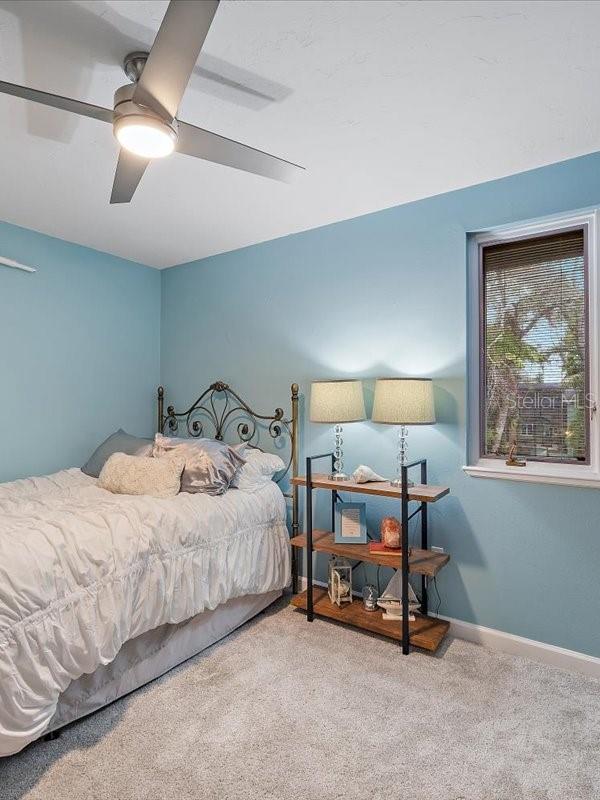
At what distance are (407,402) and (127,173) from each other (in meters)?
1.64

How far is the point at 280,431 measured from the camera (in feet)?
10.7

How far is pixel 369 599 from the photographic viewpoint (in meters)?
2.62

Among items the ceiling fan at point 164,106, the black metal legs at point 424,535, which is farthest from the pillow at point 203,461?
the ceiling fan at point 164,106

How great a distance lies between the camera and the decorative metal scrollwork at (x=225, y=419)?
325 cm

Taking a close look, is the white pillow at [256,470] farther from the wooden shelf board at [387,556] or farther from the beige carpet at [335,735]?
the beige carpet at [335,735]

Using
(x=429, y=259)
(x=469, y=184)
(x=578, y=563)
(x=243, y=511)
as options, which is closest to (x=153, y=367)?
(x=243, y=511)

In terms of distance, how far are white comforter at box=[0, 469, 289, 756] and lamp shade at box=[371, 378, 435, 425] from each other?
988 mm

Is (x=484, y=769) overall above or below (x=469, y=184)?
below

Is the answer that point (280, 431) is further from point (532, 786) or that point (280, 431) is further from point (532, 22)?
point (532, 22)

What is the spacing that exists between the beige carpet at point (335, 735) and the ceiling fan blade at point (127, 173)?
2.19m

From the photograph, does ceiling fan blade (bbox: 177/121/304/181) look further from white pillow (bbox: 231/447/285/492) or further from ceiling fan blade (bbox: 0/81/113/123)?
white pillow (bbox: 231/447/285/492)

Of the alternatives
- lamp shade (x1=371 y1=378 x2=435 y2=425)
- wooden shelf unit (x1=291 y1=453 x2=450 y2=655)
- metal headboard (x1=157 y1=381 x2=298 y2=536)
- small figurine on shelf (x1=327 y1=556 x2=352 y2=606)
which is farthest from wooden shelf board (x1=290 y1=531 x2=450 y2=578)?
lamp shade (x1=371 y1=378 x2=435 y2=425)

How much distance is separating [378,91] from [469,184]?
98 centimetres

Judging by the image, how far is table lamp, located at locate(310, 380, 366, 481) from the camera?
8.53ft
